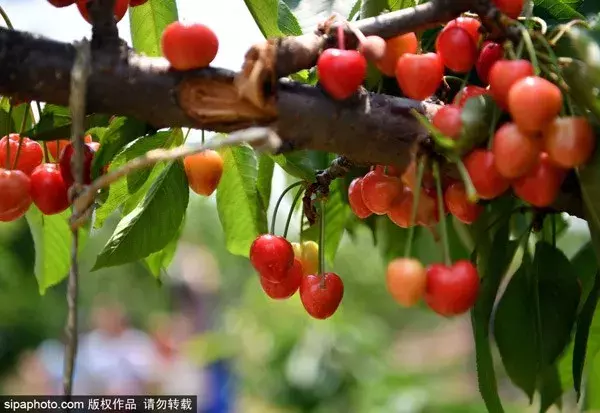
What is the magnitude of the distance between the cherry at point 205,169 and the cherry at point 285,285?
9cm

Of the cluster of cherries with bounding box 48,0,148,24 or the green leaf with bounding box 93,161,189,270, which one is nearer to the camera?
the cluster of cherries with bounding box 48,0,148,24

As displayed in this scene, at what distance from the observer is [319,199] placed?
26.4 inches

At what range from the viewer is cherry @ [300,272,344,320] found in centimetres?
62

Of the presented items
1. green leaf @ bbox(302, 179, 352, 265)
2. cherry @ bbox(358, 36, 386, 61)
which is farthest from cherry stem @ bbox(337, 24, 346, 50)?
green leaf @ bbox(302, 179, 352, 265)

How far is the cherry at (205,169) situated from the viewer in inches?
25.2

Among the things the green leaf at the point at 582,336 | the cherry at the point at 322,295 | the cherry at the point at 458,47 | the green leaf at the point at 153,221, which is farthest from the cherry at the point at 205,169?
the green leaf at the point at 582,336

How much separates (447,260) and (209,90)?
0.59 feet

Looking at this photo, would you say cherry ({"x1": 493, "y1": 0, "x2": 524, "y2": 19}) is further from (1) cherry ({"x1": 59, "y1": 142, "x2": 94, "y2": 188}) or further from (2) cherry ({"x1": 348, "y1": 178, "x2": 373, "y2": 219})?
(1) cherry ({"x1": 59, "y1": 142, "x2": 94, "y2": 188})

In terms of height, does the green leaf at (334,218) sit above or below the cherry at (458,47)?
below

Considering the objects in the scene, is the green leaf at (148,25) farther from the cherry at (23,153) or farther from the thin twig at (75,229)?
the thin twig at (75,229)

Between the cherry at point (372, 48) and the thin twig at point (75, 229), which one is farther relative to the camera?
the cherry at point (372, 48)

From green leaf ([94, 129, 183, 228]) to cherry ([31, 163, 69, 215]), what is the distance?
4 cm

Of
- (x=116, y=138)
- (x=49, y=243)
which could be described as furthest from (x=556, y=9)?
(x=49, y=243)

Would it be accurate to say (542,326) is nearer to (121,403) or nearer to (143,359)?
(121,403)
